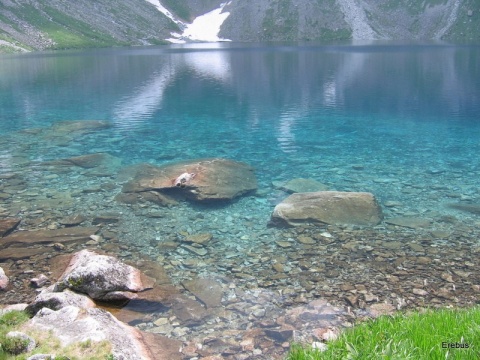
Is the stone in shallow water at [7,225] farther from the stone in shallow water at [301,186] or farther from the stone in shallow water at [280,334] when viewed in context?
the stone in shallow water at [301,186]

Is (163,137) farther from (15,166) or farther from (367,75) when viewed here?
(367,75)

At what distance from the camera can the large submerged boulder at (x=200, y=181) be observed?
24844 millimetres

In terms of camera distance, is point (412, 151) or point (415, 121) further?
point (415, 121)

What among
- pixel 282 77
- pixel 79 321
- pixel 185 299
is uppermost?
pixel 282 77

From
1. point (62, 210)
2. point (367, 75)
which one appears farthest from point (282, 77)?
point (62, 210)

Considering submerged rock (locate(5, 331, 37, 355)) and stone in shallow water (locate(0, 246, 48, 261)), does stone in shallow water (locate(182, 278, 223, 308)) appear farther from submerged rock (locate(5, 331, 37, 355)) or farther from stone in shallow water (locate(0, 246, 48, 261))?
stone in shallow water (locate(0, 246, 48, 261))

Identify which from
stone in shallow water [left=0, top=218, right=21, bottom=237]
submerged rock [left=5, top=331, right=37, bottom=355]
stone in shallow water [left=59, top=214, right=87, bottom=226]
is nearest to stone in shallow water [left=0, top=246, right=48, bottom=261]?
stone in shallow water [left=0, top=218, right=21, bottom=237]

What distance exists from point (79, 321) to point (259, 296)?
19.8 ft

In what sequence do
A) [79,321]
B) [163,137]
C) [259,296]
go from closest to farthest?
[79,321]
[259,296]
[163,137]

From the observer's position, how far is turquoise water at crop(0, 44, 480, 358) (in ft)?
58.2

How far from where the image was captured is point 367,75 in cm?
8806

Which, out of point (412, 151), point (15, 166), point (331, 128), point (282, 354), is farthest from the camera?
point (331, 128)

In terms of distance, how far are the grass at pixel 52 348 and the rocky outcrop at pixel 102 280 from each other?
3.48m

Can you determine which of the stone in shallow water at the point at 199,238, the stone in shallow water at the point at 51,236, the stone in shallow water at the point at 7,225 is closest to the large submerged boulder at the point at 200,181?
the stone in shallow water at the point at 199,238
